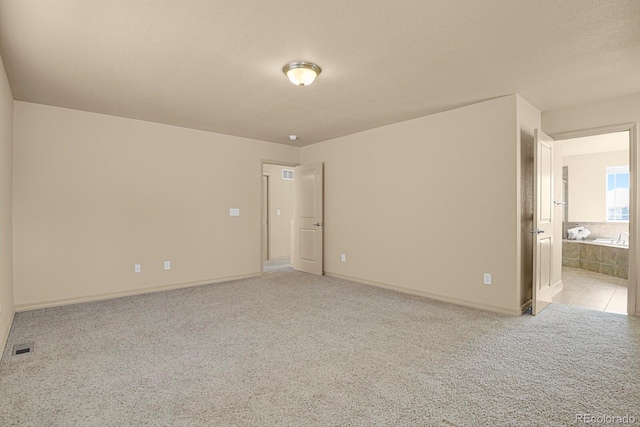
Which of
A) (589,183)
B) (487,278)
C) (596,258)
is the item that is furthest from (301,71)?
(589,183)

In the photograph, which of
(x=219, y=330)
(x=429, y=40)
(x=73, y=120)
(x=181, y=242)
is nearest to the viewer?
(x=429, y=40)

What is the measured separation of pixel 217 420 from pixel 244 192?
4.18 m

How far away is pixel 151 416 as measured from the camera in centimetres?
182

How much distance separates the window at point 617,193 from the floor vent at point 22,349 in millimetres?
9843

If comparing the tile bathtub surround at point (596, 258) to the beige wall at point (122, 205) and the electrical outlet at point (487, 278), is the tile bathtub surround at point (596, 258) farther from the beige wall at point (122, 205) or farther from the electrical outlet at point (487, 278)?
the beige wall at point (122, 205)

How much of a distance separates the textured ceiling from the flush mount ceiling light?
65mm

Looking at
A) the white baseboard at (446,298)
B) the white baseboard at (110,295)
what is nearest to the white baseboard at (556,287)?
the white baseboard at (446,298)

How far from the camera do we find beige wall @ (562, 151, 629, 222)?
23.4 ft

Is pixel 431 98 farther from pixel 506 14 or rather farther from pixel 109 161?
pixel 109 161

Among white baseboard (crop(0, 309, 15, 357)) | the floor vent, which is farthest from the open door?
white baseboard (crop(0, 309, 15, 357))

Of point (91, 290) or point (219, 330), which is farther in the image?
point (91, 290)

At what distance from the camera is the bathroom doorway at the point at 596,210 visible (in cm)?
569

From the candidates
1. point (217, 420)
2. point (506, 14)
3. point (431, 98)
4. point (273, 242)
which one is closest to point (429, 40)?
point (506, 14)

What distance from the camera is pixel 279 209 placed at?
792 centimetres
